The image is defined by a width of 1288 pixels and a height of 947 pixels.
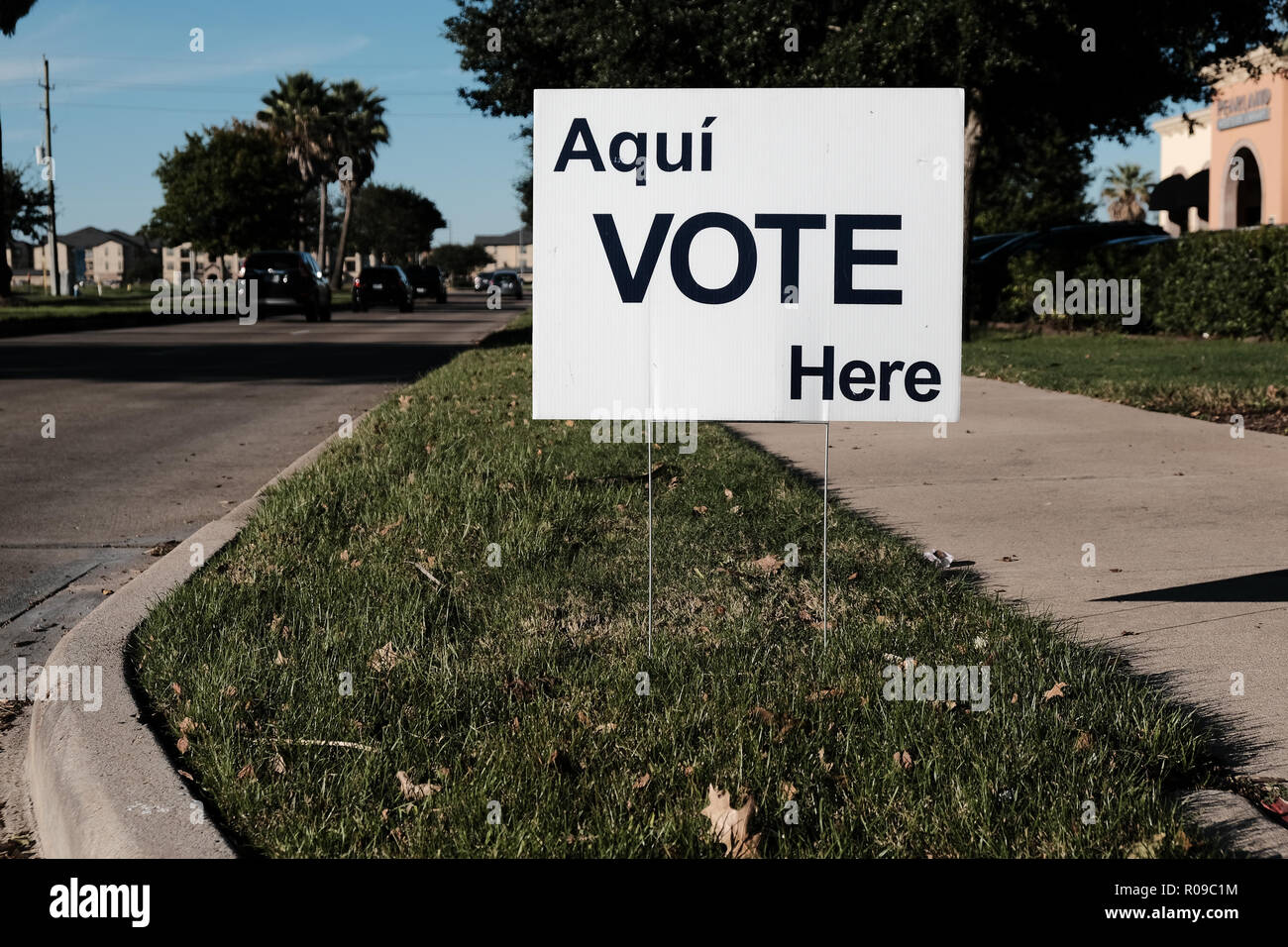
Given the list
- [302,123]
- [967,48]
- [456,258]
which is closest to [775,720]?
[967,48]

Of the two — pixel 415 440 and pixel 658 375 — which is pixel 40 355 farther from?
pixel 658 375

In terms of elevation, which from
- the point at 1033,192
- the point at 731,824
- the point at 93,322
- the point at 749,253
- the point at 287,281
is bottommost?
the point at 731,824

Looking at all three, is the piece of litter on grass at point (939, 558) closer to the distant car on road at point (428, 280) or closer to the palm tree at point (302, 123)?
the distant car on road at point (428, 280)

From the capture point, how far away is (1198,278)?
802 inches

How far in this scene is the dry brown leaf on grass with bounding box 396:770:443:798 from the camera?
3.30 m

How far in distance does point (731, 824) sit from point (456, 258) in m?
142

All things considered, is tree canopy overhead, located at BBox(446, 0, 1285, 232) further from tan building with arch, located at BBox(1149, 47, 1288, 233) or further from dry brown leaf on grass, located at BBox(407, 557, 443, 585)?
dry brown leaf on grass, located at BBox(407, 557, 443, 585)

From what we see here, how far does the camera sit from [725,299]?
14.8 feet

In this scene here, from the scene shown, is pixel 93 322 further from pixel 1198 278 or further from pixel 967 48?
pixel 1198 278

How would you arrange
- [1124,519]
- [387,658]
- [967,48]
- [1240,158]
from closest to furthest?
1. [387,658]
2. [1124,519]
3. [967,48]
4. [1240,158]

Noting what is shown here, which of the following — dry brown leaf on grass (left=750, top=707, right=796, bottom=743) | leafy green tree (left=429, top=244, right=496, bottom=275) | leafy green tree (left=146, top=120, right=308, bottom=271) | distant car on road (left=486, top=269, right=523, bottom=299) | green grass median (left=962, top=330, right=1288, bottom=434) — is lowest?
dry brown leaf on grass (left=750, top=707, right=796, bottom=743)

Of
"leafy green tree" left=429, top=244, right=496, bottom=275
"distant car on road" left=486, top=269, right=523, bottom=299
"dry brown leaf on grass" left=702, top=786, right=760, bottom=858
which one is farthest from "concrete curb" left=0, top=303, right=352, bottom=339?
"leafy green tree" left=429, top=244, right=496, bottom=275

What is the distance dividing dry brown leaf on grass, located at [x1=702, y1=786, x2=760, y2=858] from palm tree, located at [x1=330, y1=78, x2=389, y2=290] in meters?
74.2

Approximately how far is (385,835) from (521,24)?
26411 mm
